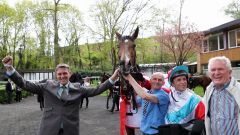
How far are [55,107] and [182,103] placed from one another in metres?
1.57

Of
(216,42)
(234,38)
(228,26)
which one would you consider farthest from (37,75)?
(234,38)

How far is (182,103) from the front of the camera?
382cm

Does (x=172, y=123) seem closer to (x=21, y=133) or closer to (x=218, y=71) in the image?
(x=218, y=71)

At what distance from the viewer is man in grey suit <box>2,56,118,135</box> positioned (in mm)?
4203

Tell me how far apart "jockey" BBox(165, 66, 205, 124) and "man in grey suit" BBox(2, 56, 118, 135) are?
3.93ft

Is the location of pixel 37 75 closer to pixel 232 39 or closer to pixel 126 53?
pixel 232 39

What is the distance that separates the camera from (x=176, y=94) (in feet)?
13.0

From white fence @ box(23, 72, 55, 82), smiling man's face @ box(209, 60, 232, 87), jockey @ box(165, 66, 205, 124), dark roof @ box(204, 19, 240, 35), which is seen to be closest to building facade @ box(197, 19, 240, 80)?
dark roof @ box(204, 19, 240, 35)

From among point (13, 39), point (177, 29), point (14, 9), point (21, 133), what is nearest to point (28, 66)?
point (13, 39)

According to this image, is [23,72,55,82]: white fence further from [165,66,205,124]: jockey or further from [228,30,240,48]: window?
[165,66,205,124]: jockey

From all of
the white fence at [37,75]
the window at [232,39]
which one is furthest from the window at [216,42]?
the white fence at [37,75]

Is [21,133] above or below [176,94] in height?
below

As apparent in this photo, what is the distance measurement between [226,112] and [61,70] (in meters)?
2.08

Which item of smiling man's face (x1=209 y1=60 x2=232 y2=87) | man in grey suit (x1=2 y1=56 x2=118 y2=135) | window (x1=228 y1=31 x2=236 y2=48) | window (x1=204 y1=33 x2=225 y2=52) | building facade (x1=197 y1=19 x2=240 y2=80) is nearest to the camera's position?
smiling man's face (x1=209 y1=60 x2=232 y2=87)
